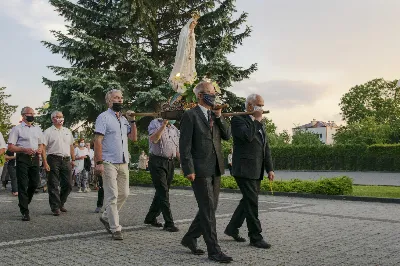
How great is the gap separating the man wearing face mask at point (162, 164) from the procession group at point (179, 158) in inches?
0.6

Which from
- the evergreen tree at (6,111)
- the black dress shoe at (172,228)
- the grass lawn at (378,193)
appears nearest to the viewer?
the black dress shoe at (172,228)

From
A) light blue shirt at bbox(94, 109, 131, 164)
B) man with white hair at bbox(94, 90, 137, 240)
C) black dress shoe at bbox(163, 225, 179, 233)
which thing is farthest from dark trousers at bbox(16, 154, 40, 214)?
black dress shoe at bbox(163, 225, 179, 233)

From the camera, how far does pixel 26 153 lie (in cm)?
1005

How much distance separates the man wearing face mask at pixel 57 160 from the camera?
34.9 feet

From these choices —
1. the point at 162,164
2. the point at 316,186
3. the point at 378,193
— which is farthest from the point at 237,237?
the point at 378,193

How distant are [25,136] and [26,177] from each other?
83cm

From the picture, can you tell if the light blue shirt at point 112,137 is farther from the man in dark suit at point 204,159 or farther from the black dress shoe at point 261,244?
the black dress shoe at point 261,244

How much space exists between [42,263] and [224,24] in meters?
22.6

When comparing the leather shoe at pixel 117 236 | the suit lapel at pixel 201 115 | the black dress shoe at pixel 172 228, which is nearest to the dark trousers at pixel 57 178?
the black dress shoe at pixel 172 228

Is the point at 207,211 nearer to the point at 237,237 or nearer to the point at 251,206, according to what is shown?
the point at 251,206

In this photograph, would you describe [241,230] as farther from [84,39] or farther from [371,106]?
[371,106]

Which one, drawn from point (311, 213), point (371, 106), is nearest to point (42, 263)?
point (311, 213)

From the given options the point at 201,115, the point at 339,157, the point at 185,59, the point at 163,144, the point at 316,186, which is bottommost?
the point at 316,186

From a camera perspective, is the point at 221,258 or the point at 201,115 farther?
the point at 201,115
